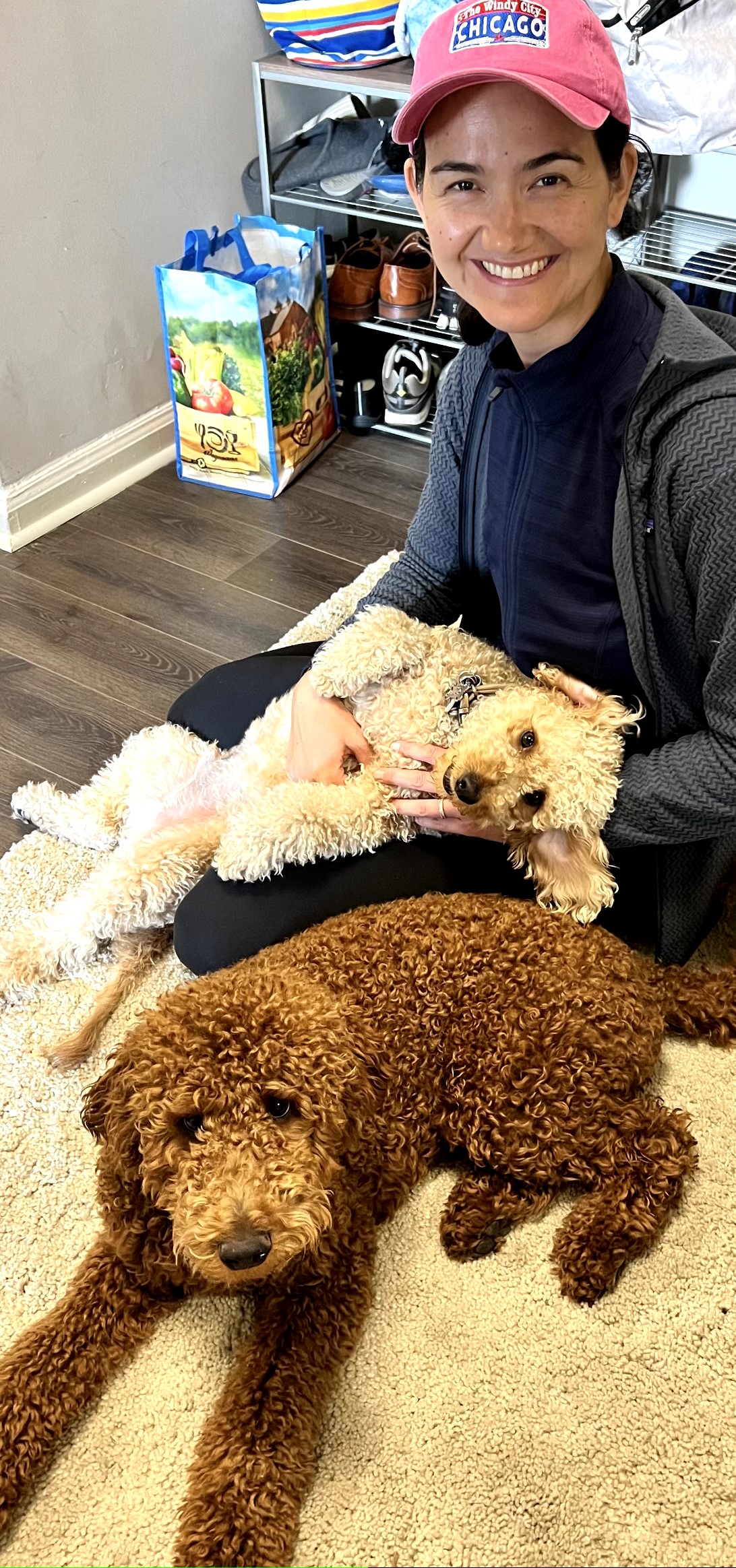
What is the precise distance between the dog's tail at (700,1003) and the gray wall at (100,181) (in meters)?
1.81

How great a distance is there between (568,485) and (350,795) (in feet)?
1.50

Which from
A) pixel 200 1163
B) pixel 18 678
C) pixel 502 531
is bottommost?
pixel 18 678

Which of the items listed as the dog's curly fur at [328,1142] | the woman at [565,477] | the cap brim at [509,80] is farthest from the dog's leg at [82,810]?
the cap brim at [509,80]

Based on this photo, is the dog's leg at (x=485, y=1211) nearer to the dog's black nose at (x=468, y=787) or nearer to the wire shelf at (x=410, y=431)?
the dog's black nose at (x=468, y=787)

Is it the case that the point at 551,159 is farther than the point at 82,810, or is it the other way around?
the point at 82,810

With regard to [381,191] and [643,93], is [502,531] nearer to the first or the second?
[643,93]

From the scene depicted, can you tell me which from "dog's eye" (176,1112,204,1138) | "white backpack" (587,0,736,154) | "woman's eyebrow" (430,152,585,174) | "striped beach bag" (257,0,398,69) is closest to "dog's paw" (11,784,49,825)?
"dog's eye" (176,1112,204,1138)

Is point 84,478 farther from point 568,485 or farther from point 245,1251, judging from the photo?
point 245,1251

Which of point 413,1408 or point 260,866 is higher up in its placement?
point 260,866

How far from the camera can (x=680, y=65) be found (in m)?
2.01

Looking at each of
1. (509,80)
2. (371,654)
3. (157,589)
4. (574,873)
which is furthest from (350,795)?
(157,589)

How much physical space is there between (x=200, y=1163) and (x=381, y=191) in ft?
8.06

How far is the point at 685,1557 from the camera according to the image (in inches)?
40.0

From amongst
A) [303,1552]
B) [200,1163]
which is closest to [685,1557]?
[303,1552]
